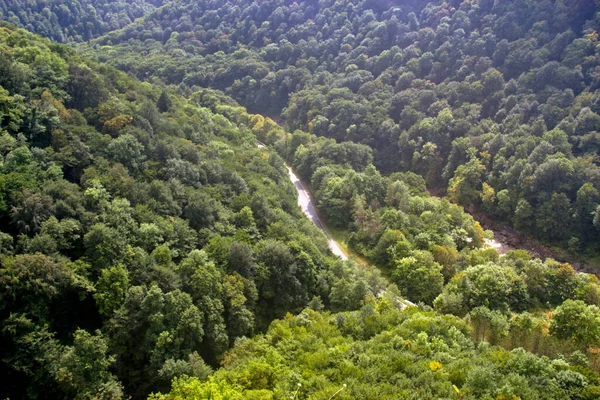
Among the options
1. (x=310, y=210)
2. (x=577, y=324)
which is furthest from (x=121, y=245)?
(x=310, y=210)

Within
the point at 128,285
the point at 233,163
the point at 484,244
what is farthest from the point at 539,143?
the point at 128,285

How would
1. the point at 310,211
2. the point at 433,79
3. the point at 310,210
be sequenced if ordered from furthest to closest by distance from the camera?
the point at 433,79 → the point at 310,210 → the point at 310,211

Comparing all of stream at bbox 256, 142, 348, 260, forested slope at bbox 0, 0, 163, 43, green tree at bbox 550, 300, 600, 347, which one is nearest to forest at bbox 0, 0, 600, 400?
green tree at bbox 550, 300, 600, 347

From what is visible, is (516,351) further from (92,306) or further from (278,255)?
(92,306)

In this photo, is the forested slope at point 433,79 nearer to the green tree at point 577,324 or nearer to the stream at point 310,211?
the stream at point 310,211

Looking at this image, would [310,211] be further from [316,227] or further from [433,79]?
[433,79]

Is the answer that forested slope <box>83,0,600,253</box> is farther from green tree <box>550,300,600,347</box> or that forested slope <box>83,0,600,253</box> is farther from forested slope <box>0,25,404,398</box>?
forested slope <box>0,25,404,398</box>

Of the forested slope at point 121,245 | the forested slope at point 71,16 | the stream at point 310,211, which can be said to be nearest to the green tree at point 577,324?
the forested slope at point 121,245

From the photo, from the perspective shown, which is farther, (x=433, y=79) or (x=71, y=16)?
(x=71, y=16)
